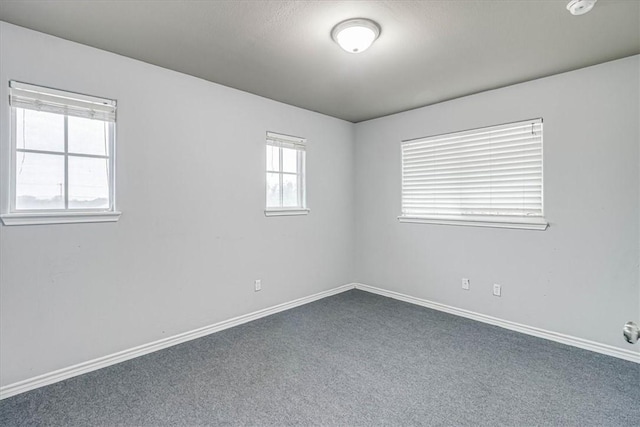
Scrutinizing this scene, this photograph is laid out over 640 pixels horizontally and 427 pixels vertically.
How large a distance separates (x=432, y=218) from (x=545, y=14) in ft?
7.22

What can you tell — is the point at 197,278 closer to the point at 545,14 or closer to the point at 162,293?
the point at 162,293

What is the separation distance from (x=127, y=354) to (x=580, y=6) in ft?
12.5

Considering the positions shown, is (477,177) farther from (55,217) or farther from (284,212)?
(55,217)

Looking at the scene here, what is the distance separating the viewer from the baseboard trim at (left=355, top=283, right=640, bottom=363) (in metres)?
2.62

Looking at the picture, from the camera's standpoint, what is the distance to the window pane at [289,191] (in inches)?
151

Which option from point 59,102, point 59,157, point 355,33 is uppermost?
point 355,33

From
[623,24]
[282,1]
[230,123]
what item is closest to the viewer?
[282,1]

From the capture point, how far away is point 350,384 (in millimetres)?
2246

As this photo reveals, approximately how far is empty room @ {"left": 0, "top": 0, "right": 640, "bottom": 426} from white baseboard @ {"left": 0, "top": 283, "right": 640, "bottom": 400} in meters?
0.02

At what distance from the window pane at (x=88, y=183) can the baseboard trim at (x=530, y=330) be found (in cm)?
332

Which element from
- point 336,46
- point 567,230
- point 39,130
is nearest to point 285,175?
point 336,46

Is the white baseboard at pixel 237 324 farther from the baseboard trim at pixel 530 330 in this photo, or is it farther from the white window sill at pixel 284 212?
the white window sill at pixel 284 212

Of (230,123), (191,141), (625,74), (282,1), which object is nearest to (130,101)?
(191,141)

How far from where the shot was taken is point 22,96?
2.16m
